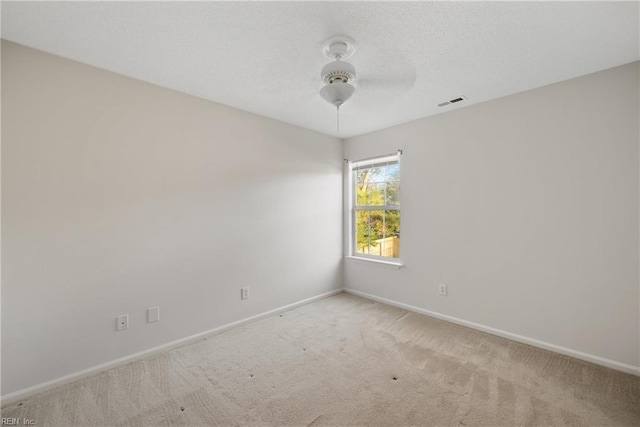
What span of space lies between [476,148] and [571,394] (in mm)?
2170

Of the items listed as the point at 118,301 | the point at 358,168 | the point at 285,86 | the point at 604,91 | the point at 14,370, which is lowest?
the point at 14,370

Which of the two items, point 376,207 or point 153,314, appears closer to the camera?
point 153,314

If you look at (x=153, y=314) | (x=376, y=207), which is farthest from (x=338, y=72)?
(x=153, y=314)

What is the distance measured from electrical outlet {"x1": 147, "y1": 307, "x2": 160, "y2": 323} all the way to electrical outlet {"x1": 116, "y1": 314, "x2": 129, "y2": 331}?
161 millimetres

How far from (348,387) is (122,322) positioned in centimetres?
188

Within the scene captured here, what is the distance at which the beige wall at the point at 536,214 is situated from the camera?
86.4 inches

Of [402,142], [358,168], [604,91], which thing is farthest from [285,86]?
[604,91]

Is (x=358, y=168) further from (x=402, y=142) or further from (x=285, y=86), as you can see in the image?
(x=285, y=86)

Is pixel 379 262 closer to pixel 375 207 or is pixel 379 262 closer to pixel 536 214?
pixel 375 207

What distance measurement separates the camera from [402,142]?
140 inches

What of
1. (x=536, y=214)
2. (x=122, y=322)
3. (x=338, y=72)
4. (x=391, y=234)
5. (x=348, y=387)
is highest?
(x=338, y=72)

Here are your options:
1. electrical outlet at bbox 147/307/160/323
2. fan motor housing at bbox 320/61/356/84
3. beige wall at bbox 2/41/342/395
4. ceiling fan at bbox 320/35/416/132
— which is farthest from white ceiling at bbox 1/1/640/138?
electrical outlet at bbox 147/307/160/323

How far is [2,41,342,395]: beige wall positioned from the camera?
1.92 metres

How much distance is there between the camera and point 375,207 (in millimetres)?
3986
